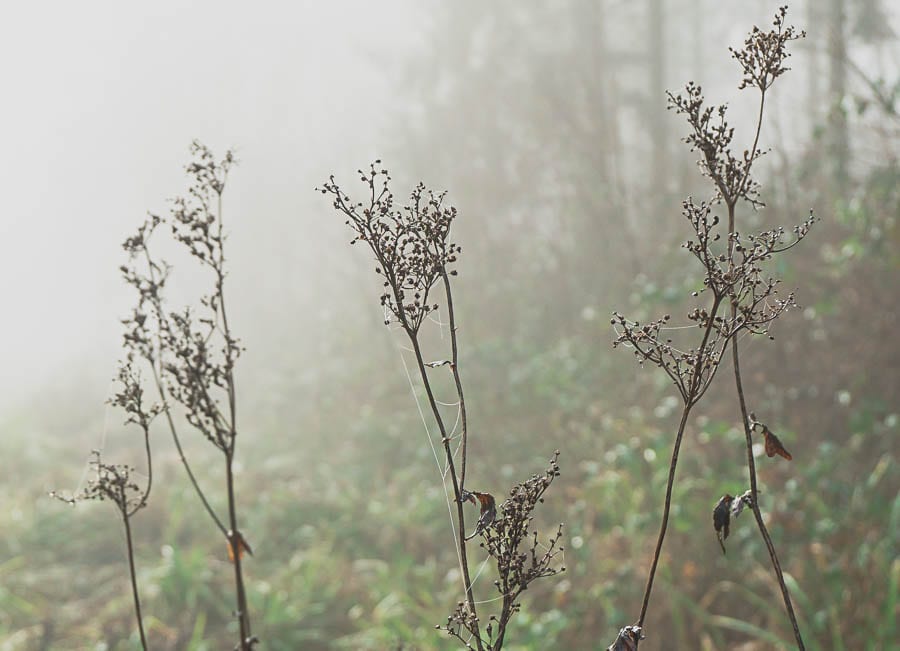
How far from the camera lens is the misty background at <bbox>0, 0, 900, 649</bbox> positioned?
4.68 meters

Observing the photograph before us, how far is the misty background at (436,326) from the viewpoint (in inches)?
184

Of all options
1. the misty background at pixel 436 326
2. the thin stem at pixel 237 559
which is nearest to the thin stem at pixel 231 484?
the thin stem at pixel 237 559

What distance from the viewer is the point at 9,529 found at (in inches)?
253

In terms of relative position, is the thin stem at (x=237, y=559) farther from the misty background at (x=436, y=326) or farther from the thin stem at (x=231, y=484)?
the misty background at (x=436, y=326)

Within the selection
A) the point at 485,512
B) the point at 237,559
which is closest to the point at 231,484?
the point at 237,559

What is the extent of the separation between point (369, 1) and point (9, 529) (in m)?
11.9

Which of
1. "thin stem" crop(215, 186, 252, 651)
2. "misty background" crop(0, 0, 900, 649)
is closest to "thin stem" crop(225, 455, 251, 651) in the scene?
"thin stem" crop(215, 186, 252, 651)

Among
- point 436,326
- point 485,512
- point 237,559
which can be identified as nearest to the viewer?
point 485,512

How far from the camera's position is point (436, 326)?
8.97 metres

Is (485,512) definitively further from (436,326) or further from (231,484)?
(436,326)

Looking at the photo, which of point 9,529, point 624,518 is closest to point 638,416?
point 624,518

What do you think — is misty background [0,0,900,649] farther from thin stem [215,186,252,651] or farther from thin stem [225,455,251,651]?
thin stem [225,455,251,651]

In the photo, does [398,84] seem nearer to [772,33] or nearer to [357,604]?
[357,604]

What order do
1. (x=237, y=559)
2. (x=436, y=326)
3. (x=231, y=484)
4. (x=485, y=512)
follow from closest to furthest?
(x=485, y=512)
(x=231, y=484)
(x=237, y=559)
(x=436, y=326)
